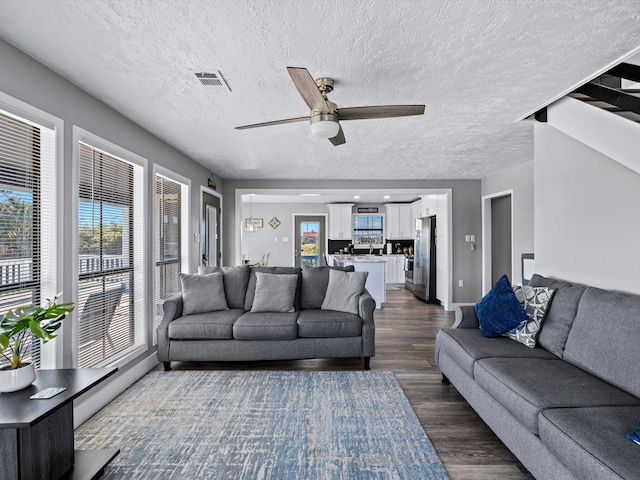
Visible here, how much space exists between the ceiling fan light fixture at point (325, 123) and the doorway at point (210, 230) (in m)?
3.35

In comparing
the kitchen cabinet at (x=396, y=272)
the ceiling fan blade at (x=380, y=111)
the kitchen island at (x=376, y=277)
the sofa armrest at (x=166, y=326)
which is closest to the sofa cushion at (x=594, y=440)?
the ceiling fan blade at (x=380, y=111)

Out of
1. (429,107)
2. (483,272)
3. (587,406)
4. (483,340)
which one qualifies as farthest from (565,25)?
(483,272)

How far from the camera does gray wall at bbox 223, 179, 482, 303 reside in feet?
20.4

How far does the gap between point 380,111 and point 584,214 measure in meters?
1.85

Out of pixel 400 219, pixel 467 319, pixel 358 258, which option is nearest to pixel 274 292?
pixel 467 319

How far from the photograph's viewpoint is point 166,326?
338 cm

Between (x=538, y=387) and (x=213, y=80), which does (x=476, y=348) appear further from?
(x=213, y=80)

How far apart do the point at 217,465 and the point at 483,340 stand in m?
2.00

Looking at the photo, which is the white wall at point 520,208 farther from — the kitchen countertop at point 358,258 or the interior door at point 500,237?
the kitchen countertop at point 358,258

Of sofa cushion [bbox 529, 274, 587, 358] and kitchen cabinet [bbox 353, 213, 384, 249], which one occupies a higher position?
kitchen cabinet [bbox 353, 213, 384, 249]

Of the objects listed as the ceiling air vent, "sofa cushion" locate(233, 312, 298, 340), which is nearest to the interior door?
"sofa cushion" locate(233, 312, 298, 340)

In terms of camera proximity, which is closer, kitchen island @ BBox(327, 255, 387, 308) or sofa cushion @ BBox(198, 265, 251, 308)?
sofa cushion @ BBox(198, 265, 251, 308)

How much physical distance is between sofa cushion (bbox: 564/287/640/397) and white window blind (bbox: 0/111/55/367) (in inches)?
132

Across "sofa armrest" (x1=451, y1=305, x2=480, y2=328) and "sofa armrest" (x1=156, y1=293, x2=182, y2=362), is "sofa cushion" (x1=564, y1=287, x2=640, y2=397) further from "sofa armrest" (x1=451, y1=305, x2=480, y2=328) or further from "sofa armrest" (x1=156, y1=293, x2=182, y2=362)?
"sofa armrest" (x1=156, y1=293, x2=182, y2=362)
